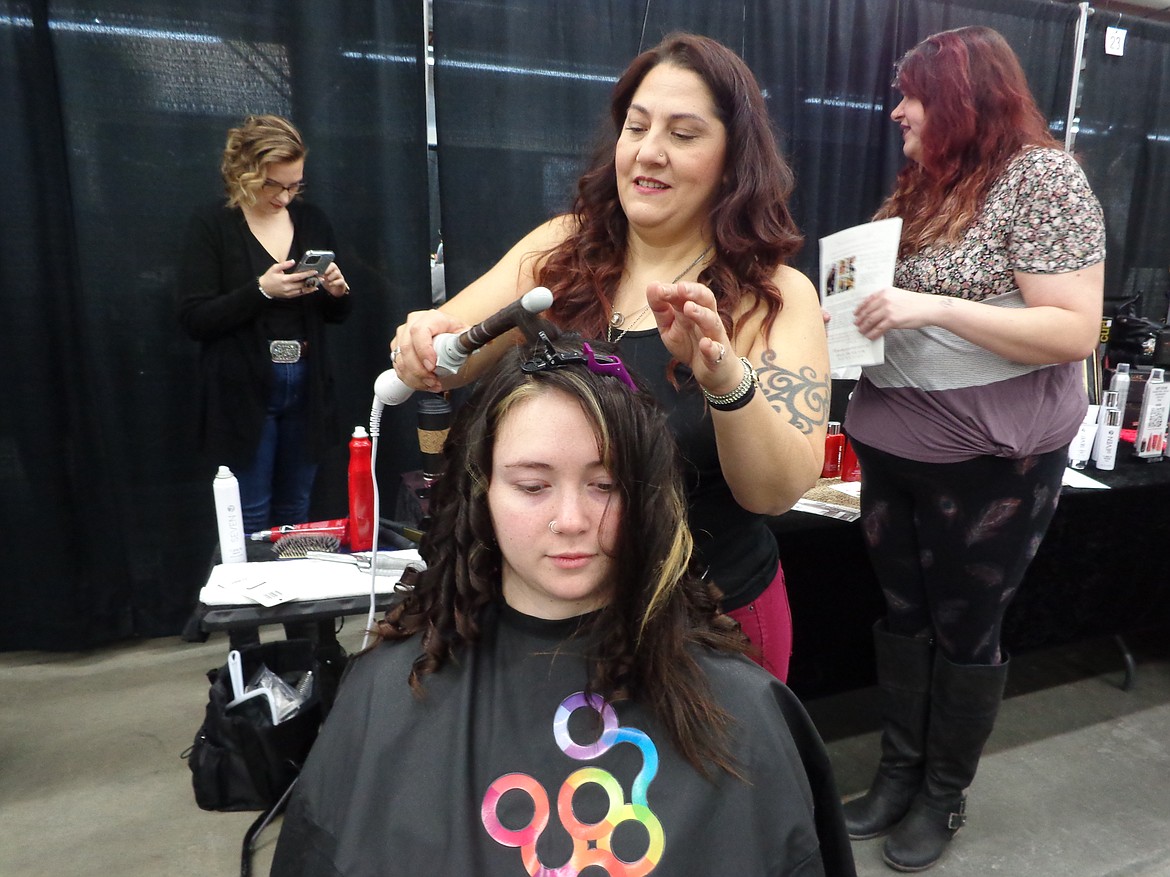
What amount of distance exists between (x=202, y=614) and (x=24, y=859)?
860 millimetres

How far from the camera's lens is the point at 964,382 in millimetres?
1375

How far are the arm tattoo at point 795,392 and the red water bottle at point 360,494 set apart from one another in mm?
821

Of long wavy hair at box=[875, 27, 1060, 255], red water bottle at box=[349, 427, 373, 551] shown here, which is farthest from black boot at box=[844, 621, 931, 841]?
red water bottle at box=[349, 427, 373, 551]

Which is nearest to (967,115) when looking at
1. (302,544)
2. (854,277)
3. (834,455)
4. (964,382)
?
(854,277)

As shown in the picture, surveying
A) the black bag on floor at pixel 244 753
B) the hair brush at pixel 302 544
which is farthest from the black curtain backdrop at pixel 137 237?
the black bag on floor at pixel 244 753

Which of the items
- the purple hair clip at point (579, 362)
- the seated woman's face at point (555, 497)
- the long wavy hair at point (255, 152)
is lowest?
the seated woman's face at point (555, 497)

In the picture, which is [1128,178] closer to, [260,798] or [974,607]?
[974,607]

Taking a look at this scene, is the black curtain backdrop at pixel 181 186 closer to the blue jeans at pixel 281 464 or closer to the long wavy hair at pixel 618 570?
the blue jeans at pixel 281 464

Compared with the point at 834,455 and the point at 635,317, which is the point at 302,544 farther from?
the point at 834,455

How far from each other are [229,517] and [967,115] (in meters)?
1.47

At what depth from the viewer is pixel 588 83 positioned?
2607 mm

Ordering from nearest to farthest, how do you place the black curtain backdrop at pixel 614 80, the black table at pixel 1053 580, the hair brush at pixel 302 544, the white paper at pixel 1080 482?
1. the hair brush at pixel 302 544
2. the black table at pixel 1053 580
3. the white paper at pixel 1080 482
4. the black curtain backdrop at pixel 614 80

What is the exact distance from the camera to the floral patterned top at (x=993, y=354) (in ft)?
4.11

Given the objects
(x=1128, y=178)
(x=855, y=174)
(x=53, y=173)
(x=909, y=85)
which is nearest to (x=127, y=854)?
(x=53, y=173)
